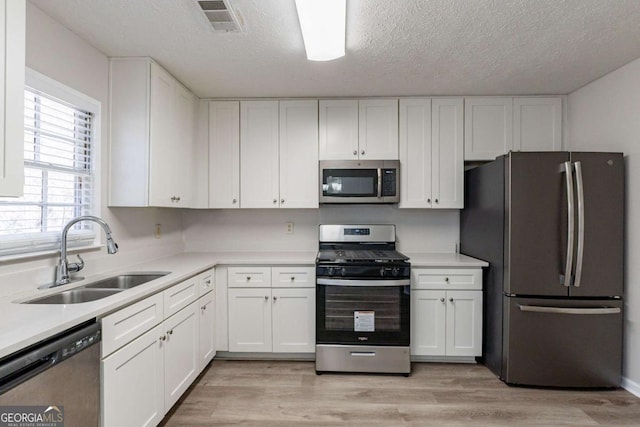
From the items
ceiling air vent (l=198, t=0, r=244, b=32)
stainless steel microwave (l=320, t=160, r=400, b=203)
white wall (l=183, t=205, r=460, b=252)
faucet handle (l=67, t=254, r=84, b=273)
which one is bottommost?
faucet handle (l=67, t=254, r=84, b=273)

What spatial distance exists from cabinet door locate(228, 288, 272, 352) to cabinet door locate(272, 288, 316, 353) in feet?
0.23

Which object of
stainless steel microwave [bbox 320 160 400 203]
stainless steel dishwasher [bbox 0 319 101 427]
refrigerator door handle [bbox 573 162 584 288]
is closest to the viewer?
stainless steel dishwasher [bbox 0 319 101 427]

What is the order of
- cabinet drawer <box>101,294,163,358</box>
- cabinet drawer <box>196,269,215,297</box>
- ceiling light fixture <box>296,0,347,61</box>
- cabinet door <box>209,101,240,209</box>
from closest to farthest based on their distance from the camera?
cabinet drawer <box>101,294,163,358</box> < ceiling light fixture <box>296,0,347,61</box> < cabinet drawer <box>196,269,215,297</box> < cabinet door <box>209,101,240,209</box>

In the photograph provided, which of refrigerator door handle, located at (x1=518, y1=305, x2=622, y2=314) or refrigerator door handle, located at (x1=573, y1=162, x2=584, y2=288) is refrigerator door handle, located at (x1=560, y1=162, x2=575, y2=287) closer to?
refrigerator door handle, located at (x1=573, y1=162, x2=584, y2=288)

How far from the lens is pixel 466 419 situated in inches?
80.0

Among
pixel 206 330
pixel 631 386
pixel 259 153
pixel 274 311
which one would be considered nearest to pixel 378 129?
pixel 259 153

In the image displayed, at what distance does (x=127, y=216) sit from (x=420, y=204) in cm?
247

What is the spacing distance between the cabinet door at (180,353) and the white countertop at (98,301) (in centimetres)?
27

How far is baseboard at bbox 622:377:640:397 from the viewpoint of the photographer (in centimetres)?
224

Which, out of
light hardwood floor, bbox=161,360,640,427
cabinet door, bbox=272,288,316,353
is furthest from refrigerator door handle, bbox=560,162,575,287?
cabinet door, bbox=272,288,316,353

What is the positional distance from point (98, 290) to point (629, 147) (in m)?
3.66

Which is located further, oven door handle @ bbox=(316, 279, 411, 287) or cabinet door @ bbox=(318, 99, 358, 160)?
cabinet door @ bbox=(318, 99, 358, 160)

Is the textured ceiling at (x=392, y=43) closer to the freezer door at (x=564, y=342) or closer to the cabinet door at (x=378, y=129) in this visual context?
the cabinet door at (x=378, y=129)

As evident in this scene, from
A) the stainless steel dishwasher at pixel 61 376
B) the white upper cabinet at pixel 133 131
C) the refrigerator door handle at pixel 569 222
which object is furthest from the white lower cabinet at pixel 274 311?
the refrigerator door handle at pixel 569 222
